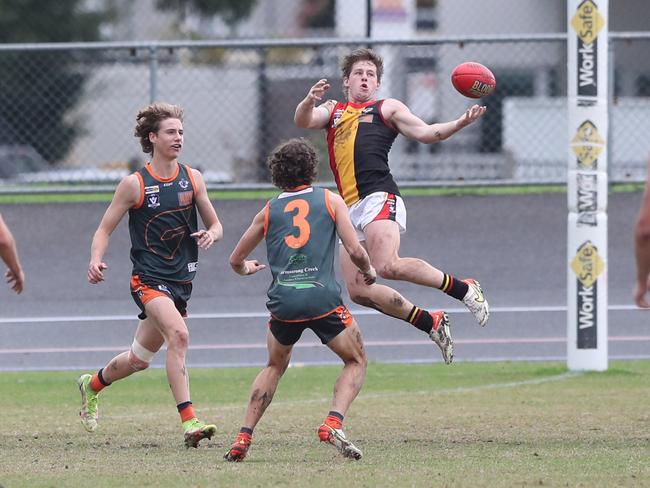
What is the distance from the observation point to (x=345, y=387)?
768 cm

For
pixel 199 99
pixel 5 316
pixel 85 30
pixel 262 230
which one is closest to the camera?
pixel 262 230

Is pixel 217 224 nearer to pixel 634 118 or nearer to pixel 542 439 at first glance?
pixel 542 439

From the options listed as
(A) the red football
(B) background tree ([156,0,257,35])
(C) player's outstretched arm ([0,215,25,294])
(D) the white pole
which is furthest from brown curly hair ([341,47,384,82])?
(B) background tree ([156,0,257,35])

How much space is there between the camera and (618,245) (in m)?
16.2

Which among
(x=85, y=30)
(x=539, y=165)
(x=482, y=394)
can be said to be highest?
(x=85, y=30)

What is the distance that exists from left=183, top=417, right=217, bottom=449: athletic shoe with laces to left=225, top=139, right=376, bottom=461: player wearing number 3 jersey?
1.17ft

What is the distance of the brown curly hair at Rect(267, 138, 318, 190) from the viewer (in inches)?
296

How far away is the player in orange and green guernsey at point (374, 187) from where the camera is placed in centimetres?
913

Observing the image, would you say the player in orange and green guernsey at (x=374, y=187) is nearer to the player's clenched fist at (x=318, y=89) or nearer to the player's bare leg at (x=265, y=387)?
the player's clenched fist at (x=318, y=89)

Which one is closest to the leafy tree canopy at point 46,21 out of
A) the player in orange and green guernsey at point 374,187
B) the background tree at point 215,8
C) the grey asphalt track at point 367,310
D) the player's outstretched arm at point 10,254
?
the background tree at point 215,8

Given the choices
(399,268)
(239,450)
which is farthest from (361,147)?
(239,450)

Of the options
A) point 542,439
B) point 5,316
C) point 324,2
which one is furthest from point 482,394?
point 324,2

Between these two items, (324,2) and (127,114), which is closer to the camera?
(127,114)

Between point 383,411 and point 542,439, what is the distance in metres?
1.80
